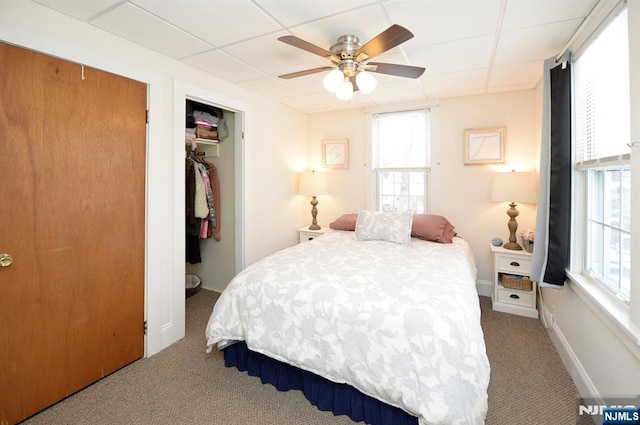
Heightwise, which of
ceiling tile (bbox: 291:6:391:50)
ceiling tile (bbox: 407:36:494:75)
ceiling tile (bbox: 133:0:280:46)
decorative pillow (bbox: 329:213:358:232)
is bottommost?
decorative pillow (bbox: 329:213:358:232)

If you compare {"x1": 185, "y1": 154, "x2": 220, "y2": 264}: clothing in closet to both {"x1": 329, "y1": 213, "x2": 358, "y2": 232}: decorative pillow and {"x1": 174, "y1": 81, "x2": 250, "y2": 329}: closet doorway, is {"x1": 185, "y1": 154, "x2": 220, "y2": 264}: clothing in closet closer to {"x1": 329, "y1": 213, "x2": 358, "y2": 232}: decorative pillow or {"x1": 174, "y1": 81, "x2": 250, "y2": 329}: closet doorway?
{"x1": 174, "y1": 81, "x2": 250, "y2": 329}: closet doorway

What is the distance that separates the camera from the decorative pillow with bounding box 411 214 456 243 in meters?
3.00

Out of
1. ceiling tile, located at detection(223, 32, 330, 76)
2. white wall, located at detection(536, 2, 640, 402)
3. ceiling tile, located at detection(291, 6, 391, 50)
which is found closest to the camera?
white wall, located at detection(536, 2, 640, 402)

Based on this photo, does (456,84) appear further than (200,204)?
No

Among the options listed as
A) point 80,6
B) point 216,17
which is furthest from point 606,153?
point 80,6

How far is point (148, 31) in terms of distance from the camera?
2.03 metres

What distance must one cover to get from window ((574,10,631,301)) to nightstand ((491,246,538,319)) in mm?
881

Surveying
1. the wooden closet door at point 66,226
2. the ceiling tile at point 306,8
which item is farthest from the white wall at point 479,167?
the wooden closet door at point 66,226

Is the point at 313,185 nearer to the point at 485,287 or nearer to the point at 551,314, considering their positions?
the point at 485,287

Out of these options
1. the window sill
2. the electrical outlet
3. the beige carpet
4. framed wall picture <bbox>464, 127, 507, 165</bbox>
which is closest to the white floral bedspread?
the beige carpet

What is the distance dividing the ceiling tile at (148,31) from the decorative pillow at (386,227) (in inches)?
82.2

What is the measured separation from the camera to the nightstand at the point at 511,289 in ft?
9.48

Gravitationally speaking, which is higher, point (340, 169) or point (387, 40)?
point (387, 40)

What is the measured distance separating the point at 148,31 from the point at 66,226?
4.52ft
